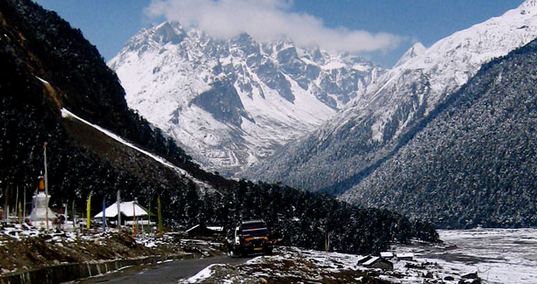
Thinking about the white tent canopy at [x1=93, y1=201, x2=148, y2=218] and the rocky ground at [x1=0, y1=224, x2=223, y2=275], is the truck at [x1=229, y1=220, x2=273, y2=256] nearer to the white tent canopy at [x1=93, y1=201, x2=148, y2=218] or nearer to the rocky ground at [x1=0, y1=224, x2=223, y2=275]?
the rocky ground at [x1=0, y1=224, x2=223, y2=275]

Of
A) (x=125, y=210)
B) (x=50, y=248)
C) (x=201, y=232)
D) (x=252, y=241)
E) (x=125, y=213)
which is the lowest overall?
(x=252, y=241)

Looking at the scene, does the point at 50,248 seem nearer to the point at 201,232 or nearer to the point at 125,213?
the point at 125,213

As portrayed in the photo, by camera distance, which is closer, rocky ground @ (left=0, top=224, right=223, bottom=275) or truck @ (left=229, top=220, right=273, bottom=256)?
rocky ground @ (left=0, top=224, right=223, bottom=275)

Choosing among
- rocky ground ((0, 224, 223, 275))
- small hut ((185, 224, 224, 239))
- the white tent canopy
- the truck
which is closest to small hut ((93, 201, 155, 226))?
the white tent canopy

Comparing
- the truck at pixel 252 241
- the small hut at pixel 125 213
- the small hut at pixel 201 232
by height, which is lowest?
the truck at pixel 252 241

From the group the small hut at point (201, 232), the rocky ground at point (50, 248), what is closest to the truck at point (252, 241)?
the rocky ground at point (50, 248)

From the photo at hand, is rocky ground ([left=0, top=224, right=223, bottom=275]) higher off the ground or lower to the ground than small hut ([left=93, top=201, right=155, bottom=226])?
lower

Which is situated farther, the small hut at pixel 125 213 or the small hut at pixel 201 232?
the small hut at pixel 201 232

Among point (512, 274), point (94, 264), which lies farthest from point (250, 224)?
point (512, 274)

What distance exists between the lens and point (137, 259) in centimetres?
5534

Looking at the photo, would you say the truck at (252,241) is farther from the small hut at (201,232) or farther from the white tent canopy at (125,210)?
the white tent canopy at (125,210)

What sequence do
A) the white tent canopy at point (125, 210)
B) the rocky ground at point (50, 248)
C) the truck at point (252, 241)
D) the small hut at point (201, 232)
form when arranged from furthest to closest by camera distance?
the small hut at point (201, 232)
the white tent canopy at point (125, 210)
the truck at point (252, 241)
the rocky ground at point (50, 248)

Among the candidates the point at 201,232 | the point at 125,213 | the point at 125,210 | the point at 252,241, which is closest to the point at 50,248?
the point at 252,241

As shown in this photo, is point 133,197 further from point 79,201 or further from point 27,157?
point 27,157
